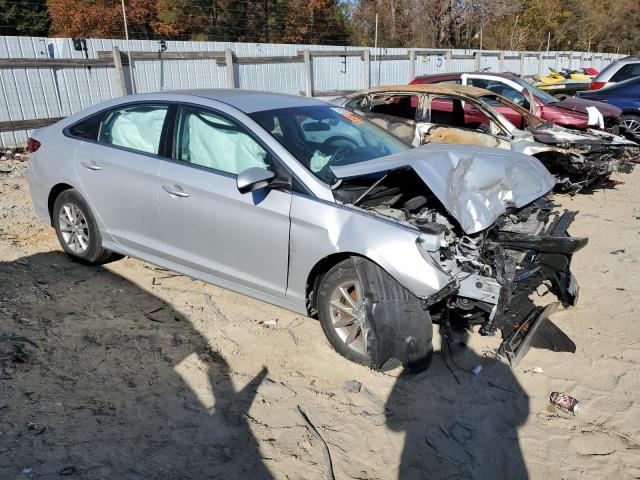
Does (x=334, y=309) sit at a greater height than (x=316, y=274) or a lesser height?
lesser

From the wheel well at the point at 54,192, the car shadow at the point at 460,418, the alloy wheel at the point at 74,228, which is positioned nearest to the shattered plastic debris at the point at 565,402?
the car shadow at the point at 460,418

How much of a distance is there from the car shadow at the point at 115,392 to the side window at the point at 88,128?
1.34 m

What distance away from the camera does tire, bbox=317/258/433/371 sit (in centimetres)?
341

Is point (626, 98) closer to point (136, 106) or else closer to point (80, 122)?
point (136, 106)

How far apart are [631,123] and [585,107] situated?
7.74ft

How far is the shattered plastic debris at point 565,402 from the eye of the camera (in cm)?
333

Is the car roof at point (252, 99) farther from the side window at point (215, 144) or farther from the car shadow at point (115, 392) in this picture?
the car shadow at point (115, 392)

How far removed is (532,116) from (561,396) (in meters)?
6.10

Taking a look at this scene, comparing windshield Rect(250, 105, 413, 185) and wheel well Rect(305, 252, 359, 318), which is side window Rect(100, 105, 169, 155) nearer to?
windshield Rect(250, 105, 413, 185)

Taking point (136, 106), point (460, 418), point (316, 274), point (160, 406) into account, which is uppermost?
point (136, 106)

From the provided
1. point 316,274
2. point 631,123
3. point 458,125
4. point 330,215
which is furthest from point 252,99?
point 631,123

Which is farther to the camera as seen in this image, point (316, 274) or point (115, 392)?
point (316, 274)

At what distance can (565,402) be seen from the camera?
3.38 metres

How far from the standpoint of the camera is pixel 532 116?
849cm
